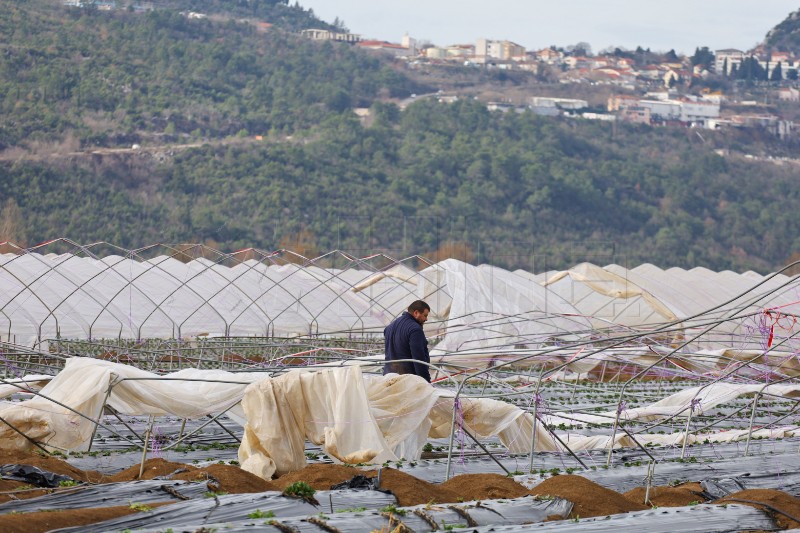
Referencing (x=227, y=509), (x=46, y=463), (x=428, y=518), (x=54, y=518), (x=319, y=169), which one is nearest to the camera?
(x=54, y=518)

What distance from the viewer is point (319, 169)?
59781 mm

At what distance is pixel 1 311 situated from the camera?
2109 centimetres

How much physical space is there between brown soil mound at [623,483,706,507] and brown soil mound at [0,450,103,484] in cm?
399

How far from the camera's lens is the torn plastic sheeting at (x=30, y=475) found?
841 centimetres

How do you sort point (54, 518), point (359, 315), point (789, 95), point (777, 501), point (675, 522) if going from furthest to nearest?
point (789, 95) < point (359, 315) < point (777, 501) < point (675, 522) < point (54, 518)

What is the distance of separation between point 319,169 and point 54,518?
5377 cm

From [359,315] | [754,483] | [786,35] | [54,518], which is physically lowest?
[359,315]

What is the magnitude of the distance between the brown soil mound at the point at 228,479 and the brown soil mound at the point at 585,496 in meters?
1.90

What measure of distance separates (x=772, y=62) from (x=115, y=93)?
2951 inches

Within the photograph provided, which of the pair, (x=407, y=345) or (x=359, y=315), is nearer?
(x=407, y=345)

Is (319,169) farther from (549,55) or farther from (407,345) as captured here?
(549,55)

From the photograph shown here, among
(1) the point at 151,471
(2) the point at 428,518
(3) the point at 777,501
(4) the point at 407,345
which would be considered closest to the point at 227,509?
(2) the point at 428,518

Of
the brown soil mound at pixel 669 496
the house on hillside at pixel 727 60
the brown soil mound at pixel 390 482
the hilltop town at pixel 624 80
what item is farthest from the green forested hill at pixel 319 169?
the brown soil mound at pixel 669 496

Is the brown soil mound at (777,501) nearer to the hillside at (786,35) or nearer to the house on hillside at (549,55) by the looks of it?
the house on hillside at (549,55)
